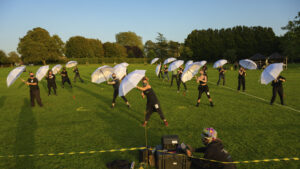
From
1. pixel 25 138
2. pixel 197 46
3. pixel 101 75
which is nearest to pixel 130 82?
pixel 25 138

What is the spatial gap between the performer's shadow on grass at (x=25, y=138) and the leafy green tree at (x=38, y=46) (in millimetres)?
67355

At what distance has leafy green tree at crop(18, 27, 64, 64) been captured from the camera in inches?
2633

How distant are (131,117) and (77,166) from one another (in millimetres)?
4464

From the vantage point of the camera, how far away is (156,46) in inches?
4200

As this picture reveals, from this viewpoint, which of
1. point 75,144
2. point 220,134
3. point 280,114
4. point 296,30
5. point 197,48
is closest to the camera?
point 75,144

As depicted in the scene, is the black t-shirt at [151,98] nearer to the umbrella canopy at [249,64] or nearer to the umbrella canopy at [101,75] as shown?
the umbrella canopy at [101,75]

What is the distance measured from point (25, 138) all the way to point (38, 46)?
7276 centimetres

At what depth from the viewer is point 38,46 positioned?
67.7 meters

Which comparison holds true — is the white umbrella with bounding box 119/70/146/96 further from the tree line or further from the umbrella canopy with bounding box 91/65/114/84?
the tree line

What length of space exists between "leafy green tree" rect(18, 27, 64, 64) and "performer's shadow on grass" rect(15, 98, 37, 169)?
67.4 m

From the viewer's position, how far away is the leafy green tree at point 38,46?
2633 inches

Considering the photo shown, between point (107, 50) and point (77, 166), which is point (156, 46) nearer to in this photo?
point (107, 50)

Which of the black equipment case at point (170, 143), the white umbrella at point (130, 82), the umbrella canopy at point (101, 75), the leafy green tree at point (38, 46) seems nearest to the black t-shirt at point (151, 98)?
the white umbrella at point (130, 82)

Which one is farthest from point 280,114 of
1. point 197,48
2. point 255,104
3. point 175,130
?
point 197,48
